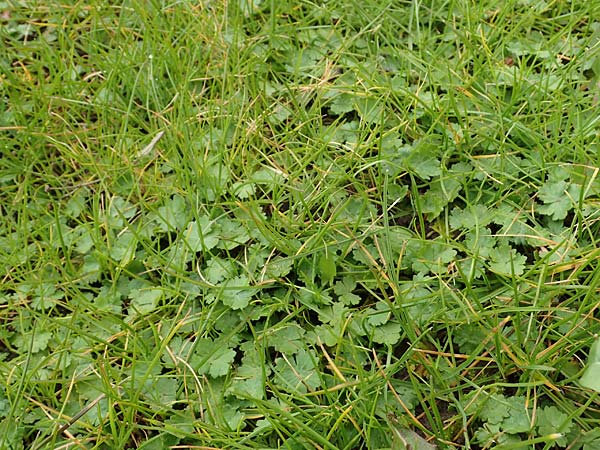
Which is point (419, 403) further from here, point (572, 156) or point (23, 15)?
point (23, 15)

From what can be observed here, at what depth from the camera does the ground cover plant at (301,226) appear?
1.73m

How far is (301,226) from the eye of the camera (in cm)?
206

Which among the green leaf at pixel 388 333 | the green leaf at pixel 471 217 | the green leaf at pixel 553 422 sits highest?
the green leaf at pixel 471 217

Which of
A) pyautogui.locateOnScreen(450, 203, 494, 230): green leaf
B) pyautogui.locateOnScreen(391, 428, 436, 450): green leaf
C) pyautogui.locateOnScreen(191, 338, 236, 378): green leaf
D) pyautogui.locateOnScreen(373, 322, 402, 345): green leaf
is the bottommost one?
pyautogui.locateOnScreen(191, 338, 236, 378): green leaf

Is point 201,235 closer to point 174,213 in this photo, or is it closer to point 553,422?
point 174,213

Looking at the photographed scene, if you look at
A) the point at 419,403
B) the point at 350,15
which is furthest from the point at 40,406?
the point at 350,15

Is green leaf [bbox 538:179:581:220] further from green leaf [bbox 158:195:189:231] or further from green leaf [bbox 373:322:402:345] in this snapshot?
green leaf [bbox 158:195:189:231]

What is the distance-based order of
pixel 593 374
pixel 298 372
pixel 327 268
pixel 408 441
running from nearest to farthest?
pixel 593 374, pixel 408 441, pixel 298 372, pixel 327 268

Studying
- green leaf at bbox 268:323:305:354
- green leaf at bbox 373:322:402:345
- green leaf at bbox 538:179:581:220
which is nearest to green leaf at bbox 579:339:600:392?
green leaf at bbox 373:322:402:345

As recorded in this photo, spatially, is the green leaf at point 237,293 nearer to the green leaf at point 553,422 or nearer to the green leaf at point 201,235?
the green leaf at point 201,235

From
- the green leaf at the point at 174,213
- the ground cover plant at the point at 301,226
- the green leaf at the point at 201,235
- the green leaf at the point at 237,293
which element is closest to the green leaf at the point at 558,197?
the ground cover plant at the point at 301,226

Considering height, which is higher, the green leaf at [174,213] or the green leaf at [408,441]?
the green leaf at [174,213]

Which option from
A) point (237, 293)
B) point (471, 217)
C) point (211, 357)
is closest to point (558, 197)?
point (471, 217)

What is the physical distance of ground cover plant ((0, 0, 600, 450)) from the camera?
1728 millimetres
